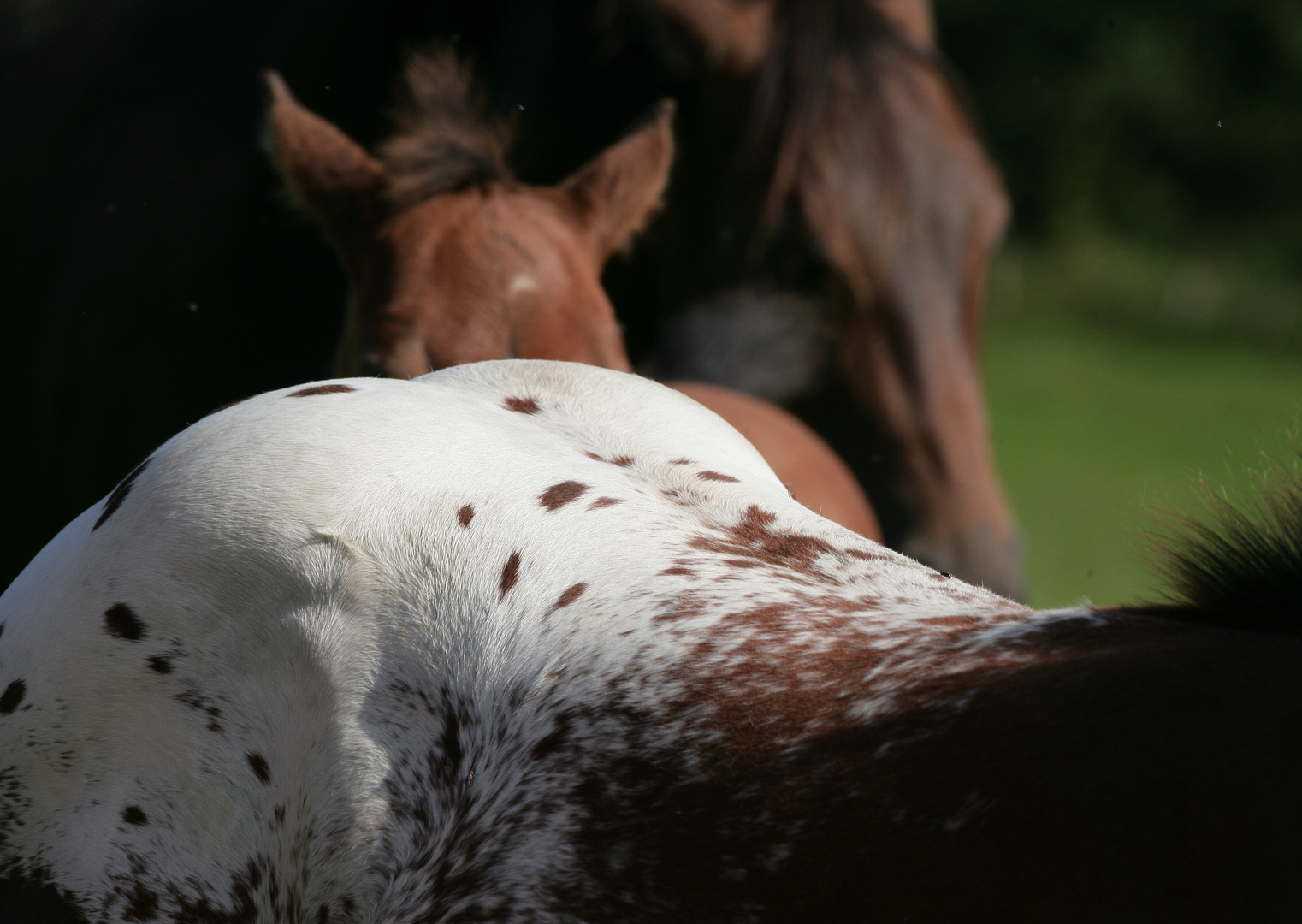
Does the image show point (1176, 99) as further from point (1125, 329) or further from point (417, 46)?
point (417, 46)

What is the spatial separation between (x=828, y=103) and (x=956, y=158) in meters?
0.42

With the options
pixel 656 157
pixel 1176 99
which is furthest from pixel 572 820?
pixel 1176 99

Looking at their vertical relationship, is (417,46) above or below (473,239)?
above

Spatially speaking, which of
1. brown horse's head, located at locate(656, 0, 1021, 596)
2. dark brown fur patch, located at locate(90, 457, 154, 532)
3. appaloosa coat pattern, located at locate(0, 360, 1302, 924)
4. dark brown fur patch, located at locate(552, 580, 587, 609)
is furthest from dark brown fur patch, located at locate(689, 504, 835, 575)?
brown horse's head, located at locate(656, 0, 1021, 596)

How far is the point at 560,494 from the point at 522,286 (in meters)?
1.18

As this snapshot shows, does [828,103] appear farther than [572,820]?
Yes

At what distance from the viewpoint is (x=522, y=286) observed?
90.9 inches

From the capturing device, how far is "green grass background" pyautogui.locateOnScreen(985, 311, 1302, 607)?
26.0ft

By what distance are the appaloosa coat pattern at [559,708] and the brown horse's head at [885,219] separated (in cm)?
222

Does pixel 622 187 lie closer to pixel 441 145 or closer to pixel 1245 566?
pixel 441 145

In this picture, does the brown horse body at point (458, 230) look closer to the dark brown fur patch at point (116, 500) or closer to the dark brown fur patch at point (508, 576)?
the dark brown fur patch at point (116, 500)

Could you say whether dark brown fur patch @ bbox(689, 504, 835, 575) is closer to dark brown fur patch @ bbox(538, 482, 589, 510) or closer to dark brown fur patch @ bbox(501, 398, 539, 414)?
dark brown fur patch @ bbox(538, 482, 589, 510)

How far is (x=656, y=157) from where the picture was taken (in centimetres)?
274

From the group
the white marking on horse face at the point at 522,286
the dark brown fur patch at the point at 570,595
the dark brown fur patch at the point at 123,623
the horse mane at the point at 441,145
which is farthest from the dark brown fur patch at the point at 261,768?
the horse mane at the point at 441,145
